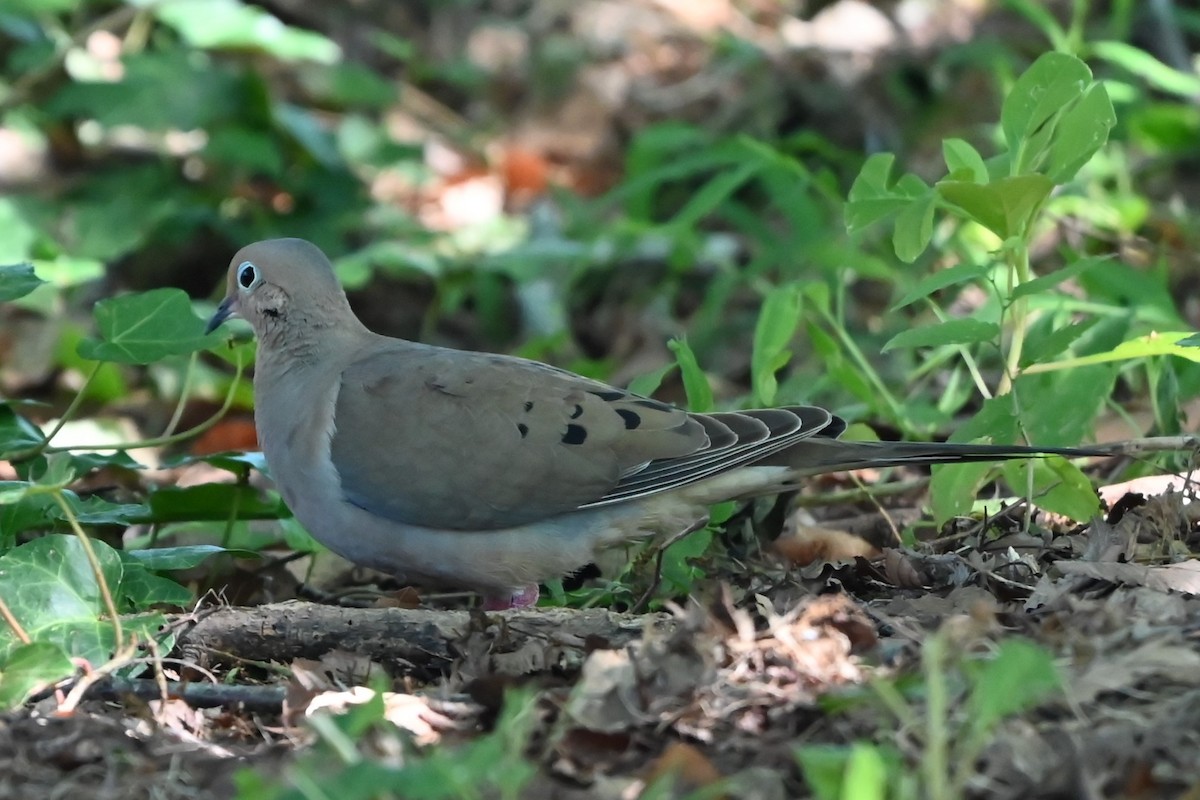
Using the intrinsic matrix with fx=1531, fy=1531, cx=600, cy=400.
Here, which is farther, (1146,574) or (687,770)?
(1146,574)

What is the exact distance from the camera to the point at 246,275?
13.7ft

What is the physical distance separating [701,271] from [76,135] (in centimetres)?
324

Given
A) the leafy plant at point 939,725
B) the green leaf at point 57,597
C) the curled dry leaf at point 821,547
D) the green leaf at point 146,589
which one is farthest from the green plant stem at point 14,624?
the curled dry leaf at point 821,547

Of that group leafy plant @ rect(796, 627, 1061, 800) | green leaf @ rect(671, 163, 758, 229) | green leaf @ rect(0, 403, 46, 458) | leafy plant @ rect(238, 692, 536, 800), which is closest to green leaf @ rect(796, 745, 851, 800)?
leafy plant @ rect(796, 627, 1061, 800)

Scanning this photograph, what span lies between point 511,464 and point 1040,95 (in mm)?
1450

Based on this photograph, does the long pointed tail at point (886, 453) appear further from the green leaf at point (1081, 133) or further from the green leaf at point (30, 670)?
the green leaf at point (30, 670)

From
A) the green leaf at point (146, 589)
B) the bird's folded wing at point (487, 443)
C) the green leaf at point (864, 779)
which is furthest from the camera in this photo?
the bird's folded wing at point (487, 443)

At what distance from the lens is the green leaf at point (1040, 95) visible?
3.22 m

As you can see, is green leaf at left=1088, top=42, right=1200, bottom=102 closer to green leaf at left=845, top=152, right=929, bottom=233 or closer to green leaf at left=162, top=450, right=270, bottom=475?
green leaf at left=845, top=152, right=929, bottom=233

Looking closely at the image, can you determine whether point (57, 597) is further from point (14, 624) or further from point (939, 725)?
point (939, 725)

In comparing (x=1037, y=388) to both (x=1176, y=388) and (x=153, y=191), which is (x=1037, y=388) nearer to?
(x=1176, y=388)

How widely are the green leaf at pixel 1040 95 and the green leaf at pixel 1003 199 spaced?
13cm

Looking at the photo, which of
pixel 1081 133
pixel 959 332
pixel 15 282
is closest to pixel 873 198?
pixel 959 332

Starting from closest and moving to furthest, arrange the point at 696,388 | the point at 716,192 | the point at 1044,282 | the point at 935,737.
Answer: the point at 935,737 → the point at 1044,282 → the point at 696,388 → the point at 716,192
